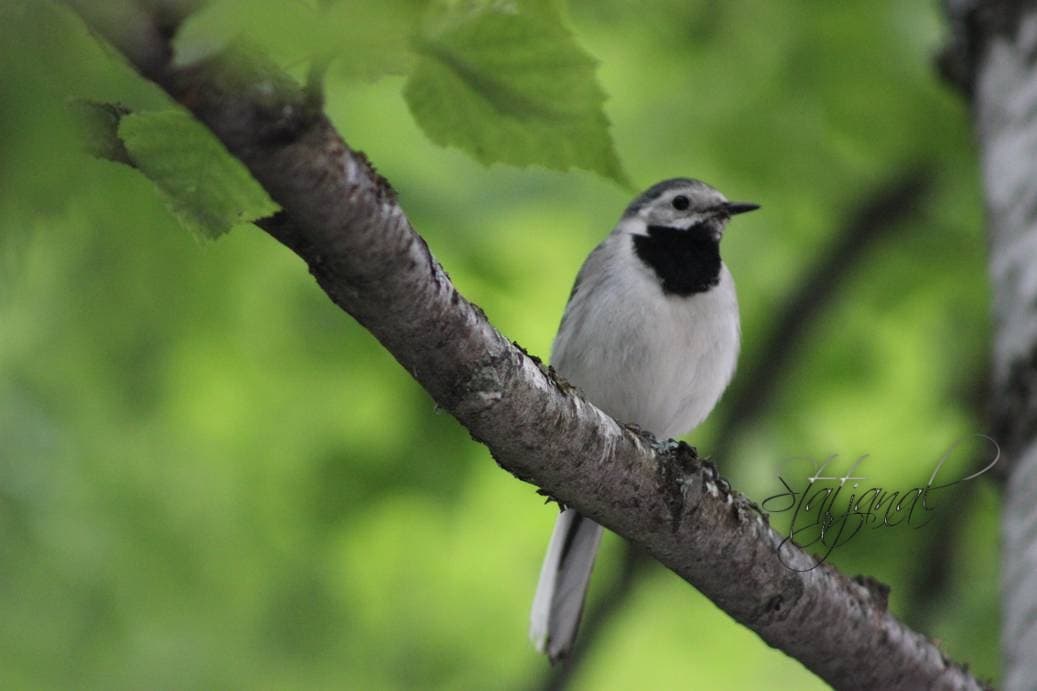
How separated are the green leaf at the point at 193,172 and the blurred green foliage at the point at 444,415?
Result: 235 cm

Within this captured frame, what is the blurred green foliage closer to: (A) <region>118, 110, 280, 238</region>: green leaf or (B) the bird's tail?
(B) the bird's tail

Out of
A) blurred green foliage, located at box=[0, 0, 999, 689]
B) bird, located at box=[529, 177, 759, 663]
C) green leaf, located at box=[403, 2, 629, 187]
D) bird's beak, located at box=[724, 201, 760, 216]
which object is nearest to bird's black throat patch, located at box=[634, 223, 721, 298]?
bird, located at box=[529, 177, 759, 663]

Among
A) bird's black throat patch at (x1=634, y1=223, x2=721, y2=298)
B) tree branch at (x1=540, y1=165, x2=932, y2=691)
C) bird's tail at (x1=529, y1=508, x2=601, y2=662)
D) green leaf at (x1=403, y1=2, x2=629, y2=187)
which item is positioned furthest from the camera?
tree branch at (x1=540, y1=165, x2=932, y2=691)

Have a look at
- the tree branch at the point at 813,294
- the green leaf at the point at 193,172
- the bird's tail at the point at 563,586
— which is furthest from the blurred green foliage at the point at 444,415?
the green leaf at the point at 193,172

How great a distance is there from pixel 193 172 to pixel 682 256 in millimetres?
3357

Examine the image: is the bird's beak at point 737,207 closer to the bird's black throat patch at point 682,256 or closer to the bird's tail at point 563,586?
the bird's black throat patch at point 682,256

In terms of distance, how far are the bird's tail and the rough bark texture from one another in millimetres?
1438

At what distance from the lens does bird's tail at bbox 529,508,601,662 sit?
3980 millimetres

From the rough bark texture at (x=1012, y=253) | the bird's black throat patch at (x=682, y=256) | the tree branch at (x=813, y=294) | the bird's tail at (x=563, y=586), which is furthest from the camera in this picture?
the tree branch at (x=813, y=294)

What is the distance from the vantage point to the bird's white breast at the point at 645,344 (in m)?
4.37

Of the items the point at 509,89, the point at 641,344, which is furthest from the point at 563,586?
the point at 509,89

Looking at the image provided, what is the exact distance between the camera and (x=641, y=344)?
4.36 meters

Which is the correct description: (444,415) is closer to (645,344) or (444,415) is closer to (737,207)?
(645,344)

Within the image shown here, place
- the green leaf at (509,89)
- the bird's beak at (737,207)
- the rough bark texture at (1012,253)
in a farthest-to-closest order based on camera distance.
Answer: the bird's beak at (737,207) → the rough bark texture at (1012,253) → the green leaf at (509,89)
